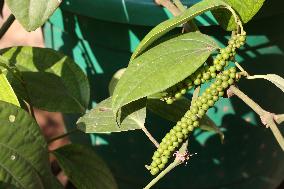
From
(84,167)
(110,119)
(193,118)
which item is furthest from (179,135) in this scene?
(84,167)

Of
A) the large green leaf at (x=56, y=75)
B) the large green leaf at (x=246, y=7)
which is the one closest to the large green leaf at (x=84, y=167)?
the large green leaf at (x=56, y=75)

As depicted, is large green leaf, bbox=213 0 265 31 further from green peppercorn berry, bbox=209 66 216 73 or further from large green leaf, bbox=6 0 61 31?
large green leaf, bbox=6 0 61 31

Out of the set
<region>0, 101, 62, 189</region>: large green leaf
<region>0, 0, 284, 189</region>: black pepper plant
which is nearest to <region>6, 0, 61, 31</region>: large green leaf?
<region>0, 0, 284, 189</region>: black pepper plant

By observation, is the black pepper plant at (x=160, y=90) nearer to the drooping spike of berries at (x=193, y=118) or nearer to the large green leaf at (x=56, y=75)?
the drooping spike of berries at (x=193, y=118)

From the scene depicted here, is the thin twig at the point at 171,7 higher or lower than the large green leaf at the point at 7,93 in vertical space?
higher

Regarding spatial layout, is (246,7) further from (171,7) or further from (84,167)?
(84,167)

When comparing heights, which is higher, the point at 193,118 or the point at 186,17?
the point at 186,17

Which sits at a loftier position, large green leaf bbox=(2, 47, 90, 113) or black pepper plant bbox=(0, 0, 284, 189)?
black pepper plant bbox=(0, 0, 284, 189)
